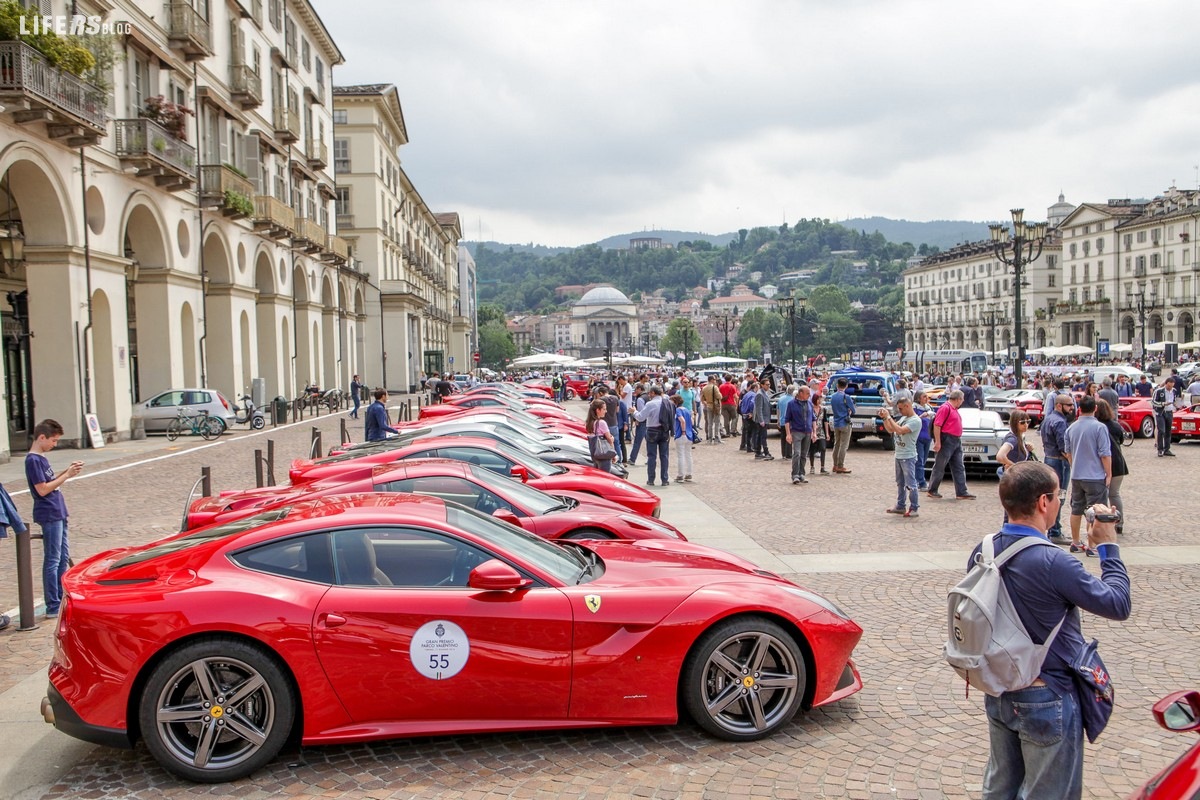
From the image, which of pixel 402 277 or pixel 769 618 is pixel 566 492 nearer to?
pixel 769 618

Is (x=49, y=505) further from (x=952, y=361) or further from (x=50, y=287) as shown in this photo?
(x=952, y=361)

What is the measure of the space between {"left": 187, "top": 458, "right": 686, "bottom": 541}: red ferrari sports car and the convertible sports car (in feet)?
8.25

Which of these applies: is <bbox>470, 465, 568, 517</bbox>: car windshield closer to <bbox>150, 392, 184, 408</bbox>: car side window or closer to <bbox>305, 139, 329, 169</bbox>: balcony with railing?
<bbox>150, 392, 184, 408</bbox>: car side window

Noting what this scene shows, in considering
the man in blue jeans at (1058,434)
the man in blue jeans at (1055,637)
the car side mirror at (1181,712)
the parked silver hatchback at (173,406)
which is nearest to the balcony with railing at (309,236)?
the parked silver hatchback at (173,406)

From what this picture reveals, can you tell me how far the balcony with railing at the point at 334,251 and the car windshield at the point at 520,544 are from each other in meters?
→ 44.2

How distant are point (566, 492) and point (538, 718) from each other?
515 cm

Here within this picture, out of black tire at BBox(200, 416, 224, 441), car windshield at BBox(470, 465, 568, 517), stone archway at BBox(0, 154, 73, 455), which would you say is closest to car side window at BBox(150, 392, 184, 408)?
black tire at BBox(200, 416, 224, 441)

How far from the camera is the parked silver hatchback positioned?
27.4 meters

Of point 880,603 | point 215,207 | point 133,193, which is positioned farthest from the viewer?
point 215,207

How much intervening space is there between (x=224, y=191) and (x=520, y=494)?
26.8 m

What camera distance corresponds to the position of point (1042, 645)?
335 centimetres

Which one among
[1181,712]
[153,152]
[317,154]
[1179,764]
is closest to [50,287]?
[153,152]

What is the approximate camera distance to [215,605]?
15.8 feet

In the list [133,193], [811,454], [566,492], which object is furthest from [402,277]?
→ [566,492]
